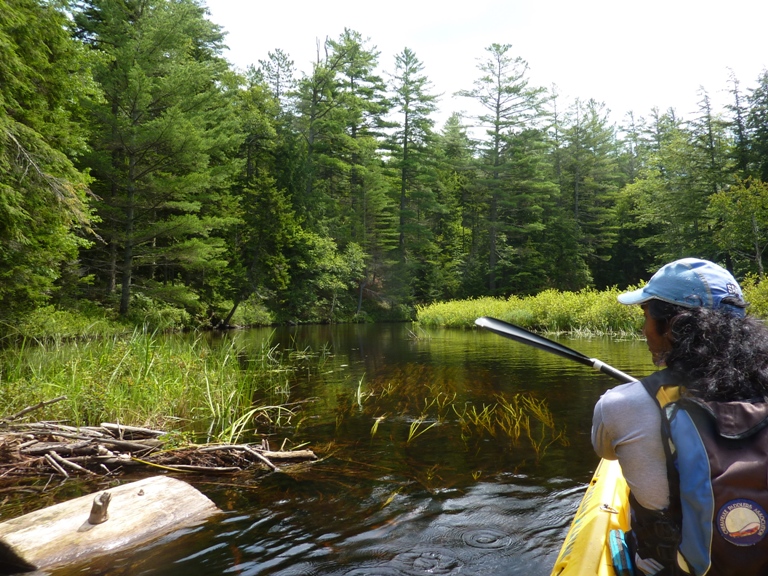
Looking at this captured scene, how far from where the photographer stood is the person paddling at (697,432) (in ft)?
4.59

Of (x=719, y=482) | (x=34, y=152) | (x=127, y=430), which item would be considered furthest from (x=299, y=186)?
(x=719, y=482)

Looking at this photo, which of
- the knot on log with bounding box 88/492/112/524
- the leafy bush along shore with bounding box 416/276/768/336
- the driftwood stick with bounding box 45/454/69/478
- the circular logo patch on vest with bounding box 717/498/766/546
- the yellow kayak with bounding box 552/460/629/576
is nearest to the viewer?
the circular logo patch on vest with bounding box 717/498/766/546

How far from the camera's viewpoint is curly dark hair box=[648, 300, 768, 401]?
59.2 inches

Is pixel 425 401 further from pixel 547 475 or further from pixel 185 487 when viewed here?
pixel 185 487

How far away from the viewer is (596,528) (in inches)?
87.6

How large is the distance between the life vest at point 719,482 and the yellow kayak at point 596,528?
0.55 m

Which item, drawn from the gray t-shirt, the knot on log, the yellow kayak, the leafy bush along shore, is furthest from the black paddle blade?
the leafy bush along shore

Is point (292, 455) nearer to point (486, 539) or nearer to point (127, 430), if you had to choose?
point (127, 430)

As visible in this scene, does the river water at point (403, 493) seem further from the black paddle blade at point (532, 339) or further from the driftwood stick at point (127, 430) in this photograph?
the black paddle blade at point (532, 339)

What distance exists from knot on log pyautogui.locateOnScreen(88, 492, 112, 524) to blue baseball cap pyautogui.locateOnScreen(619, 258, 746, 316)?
290 centimetres

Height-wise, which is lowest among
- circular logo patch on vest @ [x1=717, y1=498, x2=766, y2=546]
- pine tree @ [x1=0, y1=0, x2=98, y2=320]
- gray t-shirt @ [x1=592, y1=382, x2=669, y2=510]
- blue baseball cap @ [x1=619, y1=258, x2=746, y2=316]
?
circular logo patch on vest @ [x1=717, y1=498, x2=766, y2=546]

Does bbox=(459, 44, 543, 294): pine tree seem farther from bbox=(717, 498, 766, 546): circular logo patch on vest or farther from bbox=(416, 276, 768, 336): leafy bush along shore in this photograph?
bbox=(717, 498, 766, 546): circular logo patch on vest

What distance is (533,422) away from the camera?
19.1ft

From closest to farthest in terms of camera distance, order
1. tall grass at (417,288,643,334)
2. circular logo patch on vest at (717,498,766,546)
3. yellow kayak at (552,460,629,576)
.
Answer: circular logo patch on vest at (717,498,766,546) → yellow kayak at (552,460,629,576) → tall grass at (417,288,643,334)
